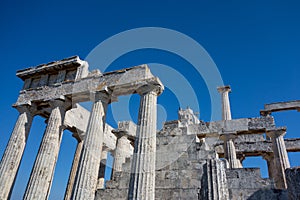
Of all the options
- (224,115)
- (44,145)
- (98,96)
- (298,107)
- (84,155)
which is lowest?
(84,155)

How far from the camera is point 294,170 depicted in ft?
17.7

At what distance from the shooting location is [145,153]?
41.0ft

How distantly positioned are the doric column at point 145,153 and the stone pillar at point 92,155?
267 cm

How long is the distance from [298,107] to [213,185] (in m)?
20.9

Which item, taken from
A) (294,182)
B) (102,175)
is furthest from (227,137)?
(294,182)

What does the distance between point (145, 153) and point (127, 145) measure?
885cm

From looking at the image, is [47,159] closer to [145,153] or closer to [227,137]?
[145,153]

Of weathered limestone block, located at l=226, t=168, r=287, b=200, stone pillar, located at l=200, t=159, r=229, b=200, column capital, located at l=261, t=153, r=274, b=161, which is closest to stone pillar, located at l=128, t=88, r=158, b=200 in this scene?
weathered limestone block, located at l=226, t=168, r=287, b=200

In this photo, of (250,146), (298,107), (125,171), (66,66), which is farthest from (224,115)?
(66,66)

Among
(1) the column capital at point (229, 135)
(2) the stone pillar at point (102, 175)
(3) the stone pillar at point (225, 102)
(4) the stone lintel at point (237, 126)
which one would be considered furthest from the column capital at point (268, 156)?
(2) the stone pillar at point (102, 175)

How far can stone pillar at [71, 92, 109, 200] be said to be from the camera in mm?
12641

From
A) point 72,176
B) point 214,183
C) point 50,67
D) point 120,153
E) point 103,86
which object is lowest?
point 214,183

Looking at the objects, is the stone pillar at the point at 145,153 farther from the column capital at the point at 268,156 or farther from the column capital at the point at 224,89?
the column capital at the point at 268,156

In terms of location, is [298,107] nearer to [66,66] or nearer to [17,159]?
[66,66]
